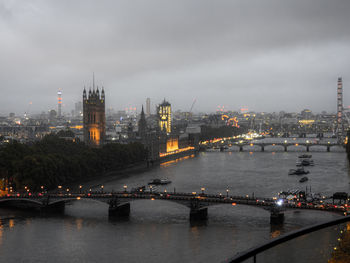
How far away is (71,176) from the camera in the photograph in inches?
1730

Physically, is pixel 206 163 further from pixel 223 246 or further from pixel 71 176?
pixel 223 246

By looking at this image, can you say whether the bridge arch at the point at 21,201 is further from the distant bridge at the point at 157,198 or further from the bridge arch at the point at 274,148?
the bridge arch at the point at 274,148

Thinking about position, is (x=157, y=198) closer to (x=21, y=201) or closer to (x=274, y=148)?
(x=21, y=201)

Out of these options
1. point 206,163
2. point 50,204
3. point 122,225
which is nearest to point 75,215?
point 50,204

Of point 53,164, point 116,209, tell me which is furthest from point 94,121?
point 116,209

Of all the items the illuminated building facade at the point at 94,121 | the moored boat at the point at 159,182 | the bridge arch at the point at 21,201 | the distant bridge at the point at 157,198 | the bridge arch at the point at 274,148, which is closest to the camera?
the distant bridge at the point at 157,198

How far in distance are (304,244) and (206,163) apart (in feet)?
139

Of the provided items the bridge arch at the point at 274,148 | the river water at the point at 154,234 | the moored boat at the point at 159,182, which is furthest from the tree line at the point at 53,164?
the bridge arch at the point at 274,148

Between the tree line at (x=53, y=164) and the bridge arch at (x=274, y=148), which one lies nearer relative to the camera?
the tree line at (x=53, y=164)

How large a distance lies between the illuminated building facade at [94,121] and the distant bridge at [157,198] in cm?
3779

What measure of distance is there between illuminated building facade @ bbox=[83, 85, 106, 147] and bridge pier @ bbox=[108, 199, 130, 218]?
41732 mm

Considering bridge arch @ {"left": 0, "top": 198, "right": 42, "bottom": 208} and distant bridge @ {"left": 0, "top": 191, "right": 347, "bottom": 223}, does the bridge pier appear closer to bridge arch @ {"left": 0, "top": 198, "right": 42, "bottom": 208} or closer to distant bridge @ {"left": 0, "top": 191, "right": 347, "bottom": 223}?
distant bridge @ {"left": 0, "top": 191, "right": 347, "bottom": 223}

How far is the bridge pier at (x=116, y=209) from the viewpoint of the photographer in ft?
100

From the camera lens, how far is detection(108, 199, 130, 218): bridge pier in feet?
100
